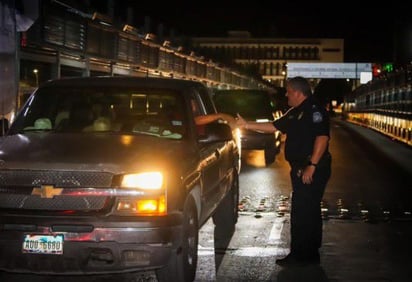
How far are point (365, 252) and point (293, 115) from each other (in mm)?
1848

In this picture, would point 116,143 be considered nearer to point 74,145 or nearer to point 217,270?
point 74,145

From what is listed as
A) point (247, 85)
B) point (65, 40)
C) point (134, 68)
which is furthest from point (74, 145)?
point (247, 85)

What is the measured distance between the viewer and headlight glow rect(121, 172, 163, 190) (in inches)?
209

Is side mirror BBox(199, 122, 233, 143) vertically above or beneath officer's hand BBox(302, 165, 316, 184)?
above

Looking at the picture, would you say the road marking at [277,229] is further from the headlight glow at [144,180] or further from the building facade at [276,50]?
the building facade at [276,50]

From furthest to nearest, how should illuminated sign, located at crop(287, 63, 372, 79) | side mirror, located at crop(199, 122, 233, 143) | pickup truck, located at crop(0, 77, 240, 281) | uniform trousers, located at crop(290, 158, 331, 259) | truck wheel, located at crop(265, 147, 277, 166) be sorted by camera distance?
illuminated sign, located at crop(287, 63, 372, 79) < truck wheel, located at crop(265, 147, 277, 166) < uniform trousers, located at crop(290, 158, 331, 259) < side mirror, located at crop(199, 122, 233, 143) < pickup truck, located at crop(0, 77, 240, 281)

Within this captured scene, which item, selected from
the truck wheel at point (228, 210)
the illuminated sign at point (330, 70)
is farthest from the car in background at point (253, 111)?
the illuminated sign at point (330, 70)

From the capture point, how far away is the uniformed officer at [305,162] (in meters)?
6.71

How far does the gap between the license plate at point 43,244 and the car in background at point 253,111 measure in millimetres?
11678

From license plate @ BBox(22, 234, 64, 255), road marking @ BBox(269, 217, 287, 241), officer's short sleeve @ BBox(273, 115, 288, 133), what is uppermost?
officer's short sleeve @ BBox(273, 115, 288, 133)

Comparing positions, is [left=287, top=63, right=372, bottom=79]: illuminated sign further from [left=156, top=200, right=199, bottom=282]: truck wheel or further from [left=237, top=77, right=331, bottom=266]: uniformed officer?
[left=156, top=200, right=199, bottom=282]: truck wheel

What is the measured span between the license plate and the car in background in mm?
11678

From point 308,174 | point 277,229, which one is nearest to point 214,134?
point 308,174

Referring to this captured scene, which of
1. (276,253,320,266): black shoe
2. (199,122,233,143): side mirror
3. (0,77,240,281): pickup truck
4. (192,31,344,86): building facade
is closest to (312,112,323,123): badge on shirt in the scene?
(199,122,233,143): side mirror
